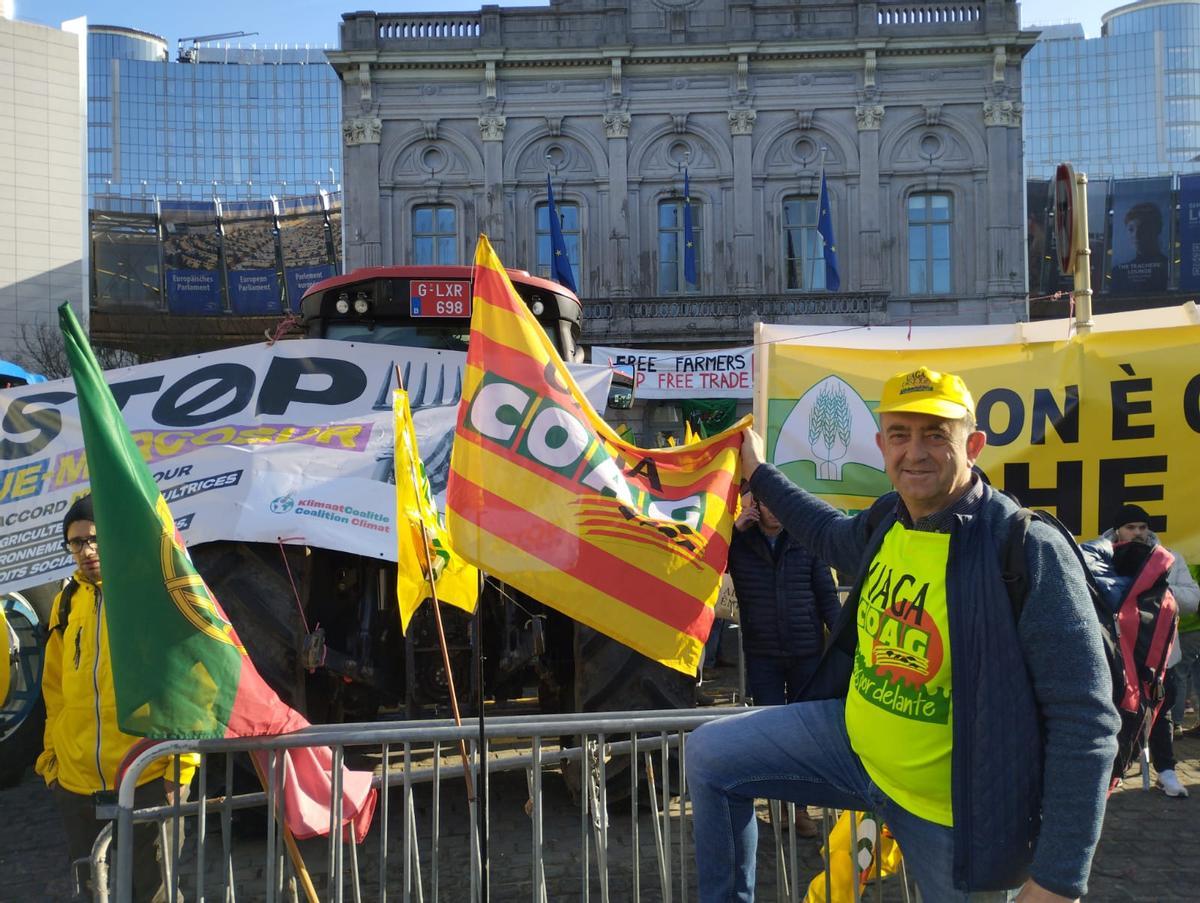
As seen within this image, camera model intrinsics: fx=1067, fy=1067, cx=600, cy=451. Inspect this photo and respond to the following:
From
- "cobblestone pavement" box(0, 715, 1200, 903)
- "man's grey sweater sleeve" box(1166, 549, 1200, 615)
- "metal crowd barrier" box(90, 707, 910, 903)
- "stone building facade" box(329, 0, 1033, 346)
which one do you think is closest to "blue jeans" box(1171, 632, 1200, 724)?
"man's grey sweater sleeve" box(1166, 549, 1200, 615)

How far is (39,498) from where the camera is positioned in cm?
537

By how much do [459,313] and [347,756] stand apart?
2.81 metres

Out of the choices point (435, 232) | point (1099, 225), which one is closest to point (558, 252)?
point (435, 232)

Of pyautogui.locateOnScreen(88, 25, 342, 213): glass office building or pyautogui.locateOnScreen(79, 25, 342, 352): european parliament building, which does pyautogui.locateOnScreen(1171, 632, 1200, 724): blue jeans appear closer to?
pyautogui.locateOnScreen(79, 25, 342, 352): european parliament building

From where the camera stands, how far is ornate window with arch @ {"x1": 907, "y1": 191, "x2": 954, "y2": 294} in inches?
1025

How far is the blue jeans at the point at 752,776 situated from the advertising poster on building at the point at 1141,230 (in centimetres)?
3094

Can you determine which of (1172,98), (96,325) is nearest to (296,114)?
(96,325)

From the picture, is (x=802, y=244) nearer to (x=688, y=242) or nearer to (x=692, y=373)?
(x=688, y=242)

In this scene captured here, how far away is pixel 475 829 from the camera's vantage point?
335 centimetres

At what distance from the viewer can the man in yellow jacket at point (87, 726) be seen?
152 inches

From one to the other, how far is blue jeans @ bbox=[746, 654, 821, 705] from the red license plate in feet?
9.34

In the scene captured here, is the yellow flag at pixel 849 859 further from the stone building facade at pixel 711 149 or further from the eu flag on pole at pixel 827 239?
the stone building facade at pixel 711 149

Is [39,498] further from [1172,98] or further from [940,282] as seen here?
[1172,98]

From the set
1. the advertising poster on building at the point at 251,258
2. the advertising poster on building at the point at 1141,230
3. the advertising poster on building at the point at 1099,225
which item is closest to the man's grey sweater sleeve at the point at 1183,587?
the advertising poster on building at the point at 1099,225
